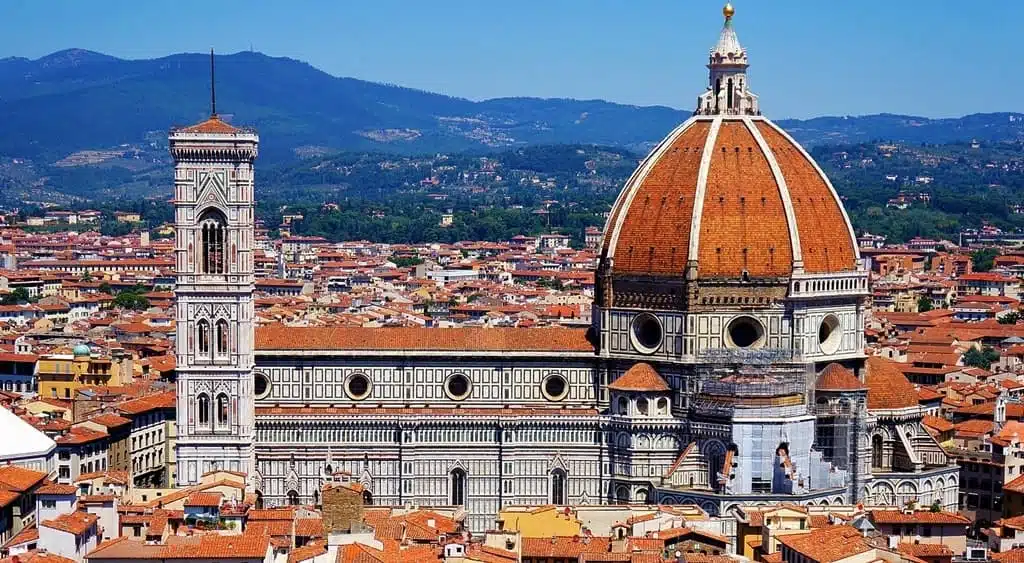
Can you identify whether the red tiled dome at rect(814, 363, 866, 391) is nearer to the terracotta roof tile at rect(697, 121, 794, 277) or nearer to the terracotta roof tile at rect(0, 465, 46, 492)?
the terracotta roof tile at rect(697, 121, 794, 277)

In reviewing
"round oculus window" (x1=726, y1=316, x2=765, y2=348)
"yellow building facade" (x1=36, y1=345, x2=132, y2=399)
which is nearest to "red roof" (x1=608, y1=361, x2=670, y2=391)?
"round oculus window" (x1=726, y1=316, x2=765, y2=348)

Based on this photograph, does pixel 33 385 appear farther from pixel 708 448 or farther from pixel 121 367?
pixel 708 448

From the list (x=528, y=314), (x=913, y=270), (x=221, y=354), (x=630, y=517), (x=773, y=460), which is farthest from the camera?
(x=913, y=270)

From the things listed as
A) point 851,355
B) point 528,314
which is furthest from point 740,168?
point 528,314

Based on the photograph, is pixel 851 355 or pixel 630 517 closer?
pixel 630 517

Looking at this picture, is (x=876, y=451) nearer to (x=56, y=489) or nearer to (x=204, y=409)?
(x=204, y=409)

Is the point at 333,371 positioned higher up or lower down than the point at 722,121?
lower down

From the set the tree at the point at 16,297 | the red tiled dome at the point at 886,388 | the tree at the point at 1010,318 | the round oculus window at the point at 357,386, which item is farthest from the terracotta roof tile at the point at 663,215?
the tree at the point at 16,297
